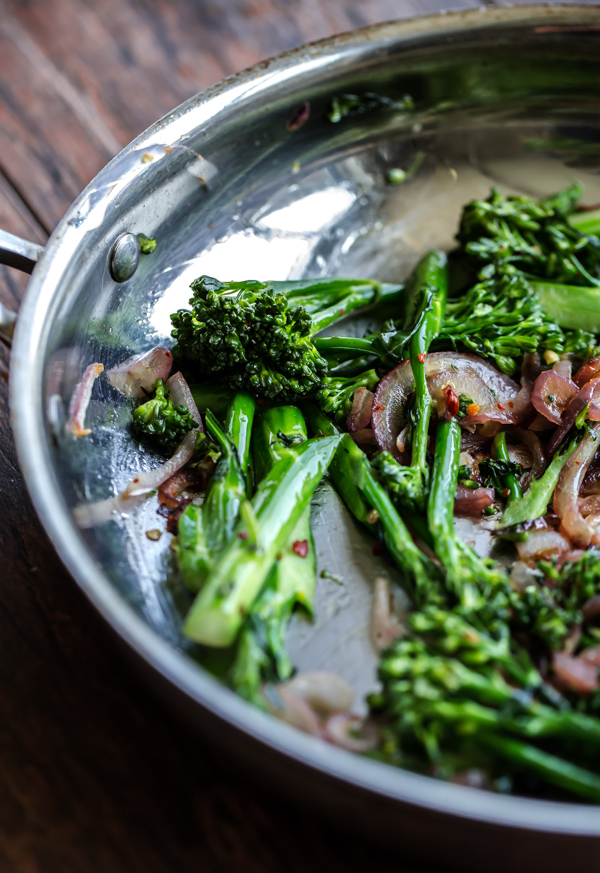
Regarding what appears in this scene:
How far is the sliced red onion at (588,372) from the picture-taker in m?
2.00

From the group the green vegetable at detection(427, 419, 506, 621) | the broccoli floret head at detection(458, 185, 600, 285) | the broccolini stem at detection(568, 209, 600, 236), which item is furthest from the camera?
the broccolini stem at detection(568, 209, 600, 236)

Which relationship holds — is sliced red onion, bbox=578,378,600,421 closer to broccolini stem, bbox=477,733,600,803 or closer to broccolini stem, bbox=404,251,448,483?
broccolini stem, bbox=404,251,448,483

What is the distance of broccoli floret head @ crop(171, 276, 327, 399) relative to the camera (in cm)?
185

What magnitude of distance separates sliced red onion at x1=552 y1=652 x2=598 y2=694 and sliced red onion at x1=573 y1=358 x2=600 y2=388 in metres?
0.85

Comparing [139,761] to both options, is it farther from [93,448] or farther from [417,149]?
[417,149]

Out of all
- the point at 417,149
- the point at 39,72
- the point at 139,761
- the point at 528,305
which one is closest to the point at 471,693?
the point at 139,761

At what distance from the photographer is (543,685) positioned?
139cm

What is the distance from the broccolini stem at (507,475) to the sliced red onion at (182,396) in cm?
80

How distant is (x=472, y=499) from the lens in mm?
1801

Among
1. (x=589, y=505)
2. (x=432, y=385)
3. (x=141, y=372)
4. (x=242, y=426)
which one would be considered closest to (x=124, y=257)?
(x=141, y=372)

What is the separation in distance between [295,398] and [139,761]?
0.94 meters

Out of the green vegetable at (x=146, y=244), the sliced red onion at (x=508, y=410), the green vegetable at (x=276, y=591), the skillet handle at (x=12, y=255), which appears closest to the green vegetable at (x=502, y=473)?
the sliced red onion at (x=508, y=410)

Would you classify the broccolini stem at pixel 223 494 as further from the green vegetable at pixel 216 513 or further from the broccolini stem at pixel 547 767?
the broccolini stem at pixel 547 767

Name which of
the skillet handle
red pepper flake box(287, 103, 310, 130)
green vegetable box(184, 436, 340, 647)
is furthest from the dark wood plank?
red pepper flake box(287, 103, 310, 130)
